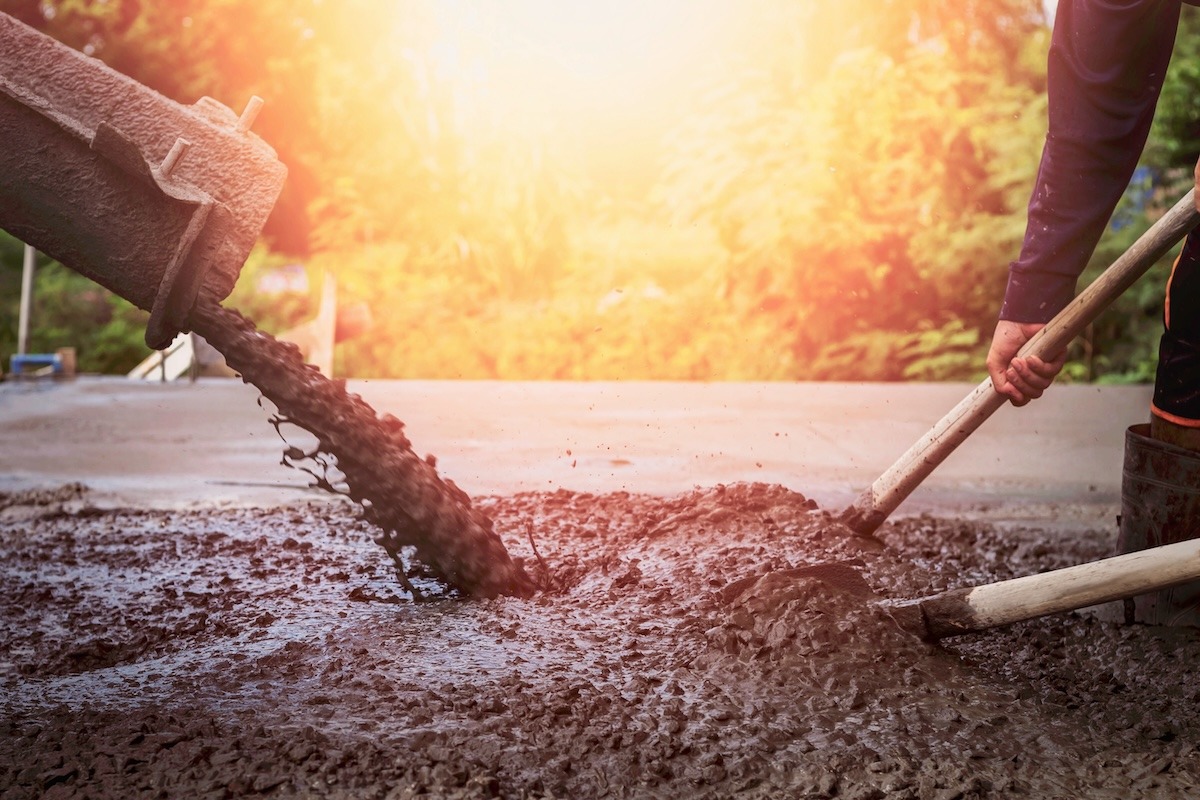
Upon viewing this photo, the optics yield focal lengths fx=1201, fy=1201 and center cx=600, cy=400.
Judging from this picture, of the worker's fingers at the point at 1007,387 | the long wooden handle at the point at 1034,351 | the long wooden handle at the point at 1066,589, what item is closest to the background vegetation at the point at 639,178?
the long wooden handle at the point at 1034,351

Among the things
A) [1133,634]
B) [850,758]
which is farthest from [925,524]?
[850,758]

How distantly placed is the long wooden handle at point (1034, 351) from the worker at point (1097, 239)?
64 mm

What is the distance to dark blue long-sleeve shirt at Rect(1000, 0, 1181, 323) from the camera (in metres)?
2.43

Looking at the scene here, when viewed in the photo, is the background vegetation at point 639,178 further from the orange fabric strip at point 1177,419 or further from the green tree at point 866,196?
the orange fabric strip at point 1177,419

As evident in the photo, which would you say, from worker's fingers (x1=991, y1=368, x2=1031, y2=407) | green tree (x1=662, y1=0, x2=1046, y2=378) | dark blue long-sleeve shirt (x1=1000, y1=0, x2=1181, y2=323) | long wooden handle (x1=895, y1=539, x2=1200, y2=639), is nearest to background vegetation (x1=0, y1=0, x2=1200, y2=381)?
green tree (x1=662, y1=0, x2=1046, y2=378)

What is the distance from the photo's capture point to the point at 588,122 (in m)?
12.3

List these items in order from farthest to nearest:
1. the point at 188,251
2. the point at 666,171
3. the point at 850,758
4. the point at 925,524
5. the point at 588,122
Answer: the point at 588,122, the point at 666,171, the point at 925,524, the point at 188,251, the point at 850,758

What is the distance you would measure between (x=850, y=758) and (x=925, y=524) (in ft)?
7.98

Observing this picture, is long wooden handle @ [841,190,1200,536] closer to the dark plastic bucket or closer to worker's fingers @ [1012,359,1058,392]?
worker's fingers @ [1012,359,1058,392]

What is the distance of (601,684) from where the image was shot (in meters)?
2.42

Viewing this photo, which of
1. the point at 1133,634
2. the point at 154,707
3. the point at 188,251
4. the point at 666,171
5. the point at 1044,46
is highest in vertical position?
the point at 1044,46

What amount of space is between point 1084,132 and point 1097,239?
23cm

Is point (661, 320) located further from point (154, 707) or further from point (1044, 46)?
point (154, 707)

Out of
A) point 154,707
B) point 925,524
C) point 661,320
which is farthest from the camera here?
point 661,320
